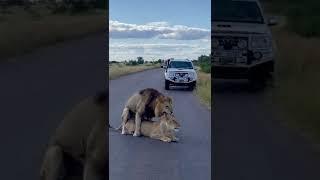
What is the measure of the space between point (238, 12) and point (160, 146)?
1167mm

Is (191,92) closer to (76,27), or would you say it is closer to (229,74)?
(229,74)

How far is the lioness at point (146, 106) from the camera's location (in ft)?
16.8

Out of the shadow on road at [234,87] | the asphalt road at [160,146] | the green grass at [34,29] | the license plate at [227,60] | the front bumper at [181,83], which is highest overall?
the green grass at [34,29]

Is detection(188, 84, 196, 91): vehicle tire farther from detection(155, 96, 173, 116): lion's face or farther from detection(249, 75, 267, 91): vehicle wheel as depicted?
detection(249, 75, 267, 91): vehicle wheel

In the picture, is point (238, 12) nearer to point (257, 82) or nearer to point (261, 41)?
point (261, 41)

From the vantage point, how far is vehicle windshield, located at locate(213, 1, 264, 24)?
5230mm

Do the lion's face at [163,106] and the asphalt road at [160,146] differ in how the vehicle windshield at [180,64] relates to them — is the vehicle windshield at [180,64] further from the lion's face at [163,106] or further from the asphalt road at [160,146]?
the lion's face at [163,106]

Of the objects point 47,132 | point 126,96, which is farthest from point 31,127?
point 126,96

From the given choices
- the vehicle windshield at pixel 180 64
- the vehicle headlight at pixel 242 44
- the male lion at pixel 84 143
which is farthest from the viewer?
the vehicle headlight at pixel 242 44

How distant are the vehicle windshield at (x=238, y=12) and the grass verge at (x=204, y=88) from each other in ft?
1.42

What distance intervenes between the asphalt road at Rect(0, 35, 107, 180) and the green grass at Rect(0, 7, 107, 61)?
64 mm

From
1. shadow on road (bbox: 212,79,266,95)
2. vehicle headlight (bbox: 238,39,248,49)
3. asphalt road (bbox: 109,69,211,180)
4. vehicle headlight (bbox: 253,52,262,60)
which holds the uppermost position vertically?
vehicle headlight (bbox: 238,39,248,49)

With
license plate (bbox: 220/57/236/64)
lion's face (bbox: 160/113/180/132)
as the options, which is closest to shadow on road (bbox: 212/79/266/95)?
license plate (bbox: 220/57/236/64)

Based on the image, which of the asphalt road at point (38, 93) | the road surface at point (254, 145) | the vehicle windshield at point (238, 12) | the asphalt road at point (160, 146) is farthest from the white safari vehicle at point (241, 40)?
the asphalt road at point (38, 93)
